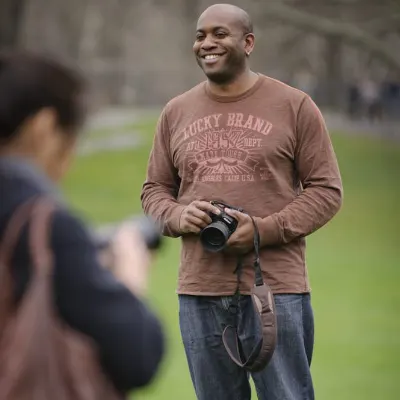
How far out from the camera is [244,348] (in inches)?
191

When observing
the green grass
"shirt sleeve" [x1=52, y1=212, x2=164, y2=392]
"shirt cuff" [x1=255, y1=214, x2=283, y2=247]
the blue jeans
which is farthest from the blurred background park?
"shirt cuff" [x1=255, y1=214, x2=283, y2=247]

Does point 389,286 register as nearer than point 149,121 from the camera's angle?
Yes

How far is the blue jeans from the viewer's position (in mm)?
4840

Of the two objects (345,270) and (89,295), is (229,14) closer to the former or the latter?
(89,295)

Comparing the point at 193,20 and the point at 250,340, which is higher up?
the point at 193,20

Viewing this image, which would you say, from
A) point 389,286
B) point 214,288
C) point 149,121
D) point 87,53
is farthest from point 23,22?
point 214,288

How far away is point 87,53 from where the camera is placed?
3825cm

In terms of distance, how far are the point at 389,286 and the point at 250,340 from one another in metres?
8.64

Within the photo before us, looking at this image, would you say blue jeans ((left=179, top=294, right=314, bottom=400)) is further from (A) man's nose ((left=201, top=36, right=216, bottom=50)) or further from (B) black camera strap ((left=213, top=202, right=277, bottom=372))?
(A) man's nose ((left=201, top=36, right=216, bottom=50))

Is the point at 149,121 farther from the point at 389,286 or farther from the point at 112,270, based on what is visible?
the point at 112,270

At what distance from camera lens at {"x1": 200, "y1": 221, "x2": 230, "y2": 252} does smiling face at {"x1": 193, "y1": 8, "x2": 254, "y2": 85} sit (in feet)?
1.98

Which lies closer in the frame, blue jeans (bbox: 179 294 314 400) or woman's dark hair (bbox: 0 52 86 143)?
woman's dark hair (bbox: 0 52 86 143)

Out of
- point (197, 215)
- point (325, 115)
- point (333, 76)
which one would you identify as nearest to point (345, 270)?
point (197, 215)

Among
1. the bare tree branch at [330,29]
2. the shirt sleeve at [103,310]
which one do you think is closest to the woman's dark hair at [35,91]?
the shirt sleeve at [103,310]
